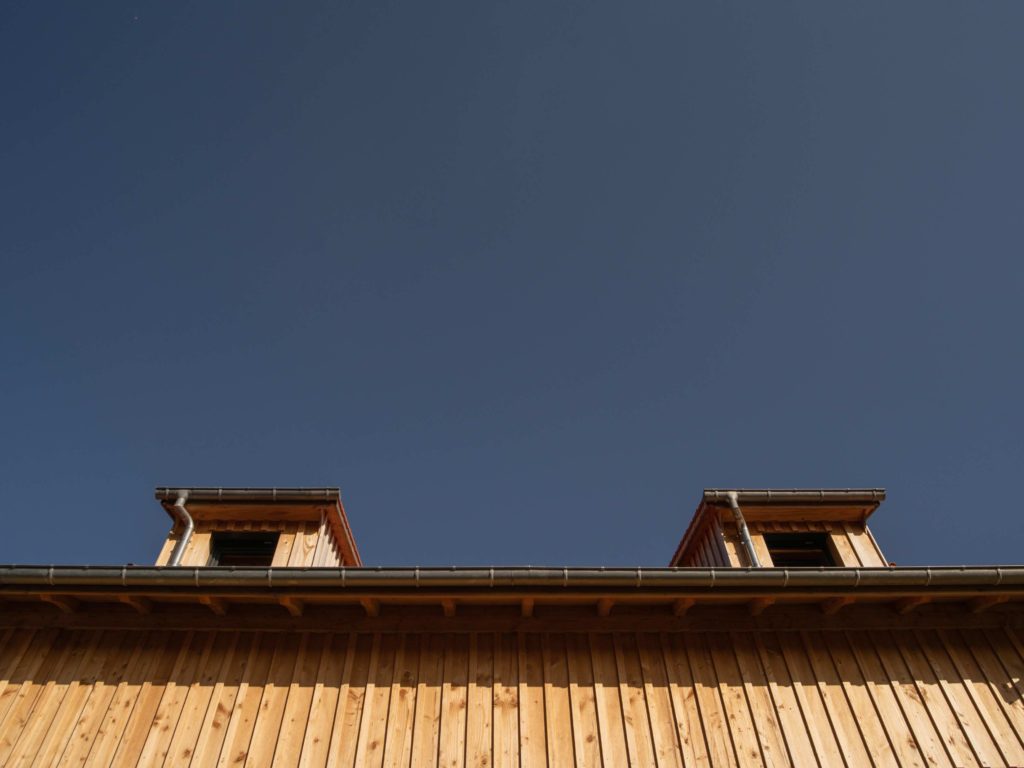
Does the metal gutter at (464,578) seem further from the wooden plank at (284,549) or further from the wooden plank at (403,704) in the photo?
the wooden plank at (284,549)

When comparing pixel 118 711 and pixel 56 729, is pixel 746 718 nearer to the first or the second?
pixel 118 711

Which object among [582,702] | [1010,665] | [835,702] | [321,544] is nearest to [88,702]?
[321,544]

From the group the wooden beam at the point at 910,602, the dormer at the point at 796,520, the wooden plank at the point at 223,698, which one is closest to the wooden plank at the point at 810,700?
the wooden beam at the point at 910,602

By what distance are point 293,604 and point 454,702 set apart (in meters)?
1.88

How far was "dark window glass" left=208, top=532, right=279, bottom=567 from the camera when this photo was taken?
8594 millimetres

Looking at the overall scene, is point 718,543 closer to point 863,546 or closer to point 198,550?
point 863,546

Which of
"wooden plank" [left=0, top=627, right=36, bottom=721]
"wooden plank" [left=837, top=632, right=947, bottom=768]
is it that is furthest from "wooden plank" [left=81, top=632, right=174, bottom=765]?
"wooden plank" [left=837, top=632, right=947, bottom=768]

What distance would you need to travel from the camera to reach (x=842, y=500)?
8719 millimetres

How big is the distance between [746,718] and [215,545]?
23.4ft

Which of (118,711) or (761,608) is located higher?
(761,608)

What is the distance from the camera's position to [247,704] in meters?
5.56

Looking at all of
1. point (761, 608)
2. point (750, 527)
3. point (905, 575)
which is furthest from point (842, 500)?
point (761, 608)

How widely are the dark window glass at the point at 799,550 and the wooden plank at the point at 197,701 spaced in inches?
271

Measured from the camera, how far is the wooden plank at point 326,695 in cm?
523
